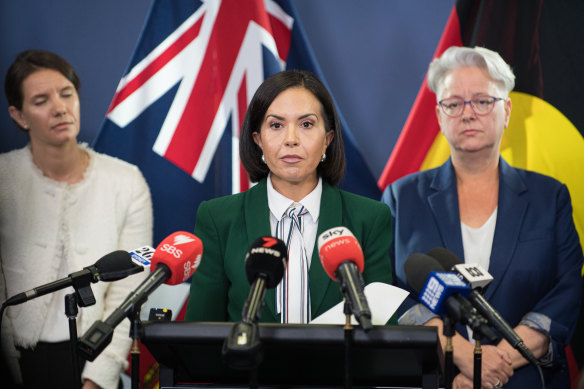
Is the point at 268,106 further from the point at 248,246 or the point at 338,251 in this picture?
the point at 338,251

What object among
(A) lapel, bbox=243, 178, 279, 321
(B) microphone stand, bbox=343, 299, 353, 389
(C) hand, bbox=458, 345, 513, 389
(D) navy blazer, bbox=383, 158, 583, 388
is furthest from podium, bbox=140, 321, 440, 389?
(D) navy blazer, bbox=383, 158, 583, 388

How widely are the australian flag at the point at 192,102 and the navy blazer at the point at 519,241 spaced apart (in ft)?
1.01

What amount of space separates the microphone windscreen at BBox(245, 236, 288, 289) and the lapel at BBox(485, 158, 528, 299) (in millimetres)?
1936

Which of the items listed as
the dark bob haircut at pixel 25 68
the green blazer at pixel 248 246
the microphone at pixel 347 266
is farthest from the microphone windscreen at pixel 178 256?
the dark bob haircut at pixel 25 68

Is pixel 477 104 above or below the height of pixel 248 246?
above

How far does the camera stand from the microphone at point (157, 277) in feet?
4.41

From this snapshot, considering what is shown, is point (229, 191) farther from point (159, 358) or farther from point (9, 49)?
point (159, 358)

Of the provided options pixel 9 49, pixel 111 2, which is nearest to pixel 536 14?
pixel 111 2

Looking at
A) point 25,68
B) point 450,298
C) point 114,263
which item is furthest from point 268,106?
point 25,68

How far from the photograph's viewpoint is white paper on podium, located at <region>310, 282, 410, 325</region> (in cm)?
173

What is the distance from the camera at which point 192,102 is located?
11.4 ft

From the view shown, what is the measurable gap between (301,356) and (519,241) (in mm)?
2000

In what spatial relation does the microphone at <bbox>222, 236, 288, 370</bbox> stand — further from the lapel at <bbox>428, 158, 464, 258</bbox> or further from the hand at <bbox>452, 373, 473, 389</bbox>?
the lapel at <bbox>428, 158, 464, 258</bbox>

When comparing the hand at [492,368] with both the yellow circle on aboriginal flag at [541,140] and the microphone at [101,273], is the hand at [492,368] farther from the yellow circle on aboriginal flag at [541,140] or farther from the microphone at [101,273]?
the microphone at [101,273]
